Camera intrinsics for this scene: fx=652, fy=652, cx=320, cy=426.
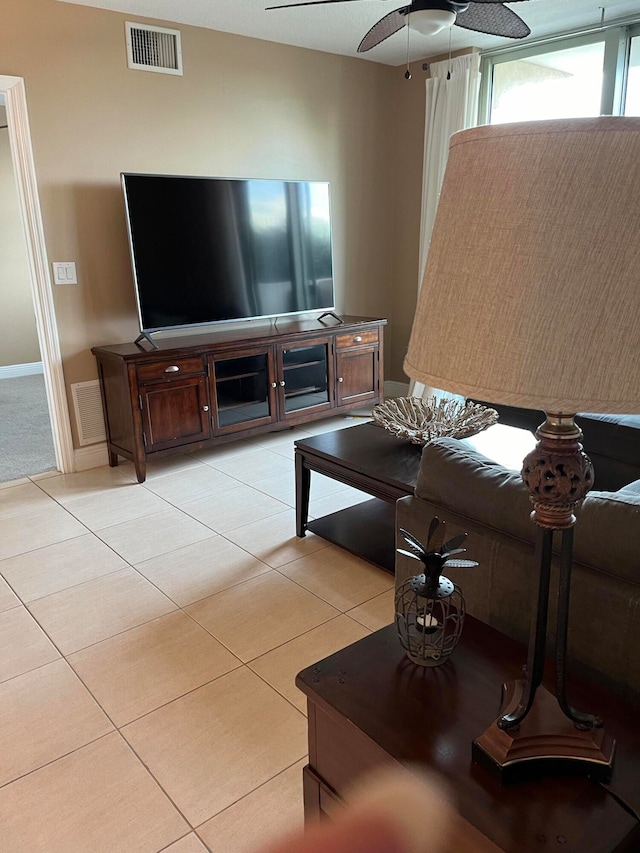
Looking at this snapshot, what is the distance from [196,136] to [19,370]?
382 cm

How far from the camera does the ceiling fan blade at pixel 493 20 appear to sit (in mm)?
2641

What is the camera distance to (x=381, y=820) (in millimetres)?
713

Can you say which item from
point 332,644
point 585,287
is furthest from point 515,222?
point 332,644

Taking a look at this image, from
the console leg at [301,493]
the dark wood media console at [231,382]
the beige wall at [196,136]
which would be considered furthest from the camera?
the dark wood media console at [231,382]

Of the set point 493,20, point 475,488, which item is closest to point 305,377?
point 493,20

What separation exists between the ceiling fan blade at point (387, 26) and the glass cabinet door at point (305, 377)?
6.16ft

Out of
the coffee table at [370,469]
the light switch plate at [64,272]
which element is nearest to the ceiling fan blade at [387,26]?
the coffee table at [370,469]

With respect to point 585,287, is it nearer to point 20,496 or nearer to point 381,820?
point 381,820

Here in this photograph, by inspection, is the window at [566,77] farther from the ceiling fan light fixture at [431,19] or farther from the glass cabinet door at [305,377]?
the glass cabinet door at [305,377]

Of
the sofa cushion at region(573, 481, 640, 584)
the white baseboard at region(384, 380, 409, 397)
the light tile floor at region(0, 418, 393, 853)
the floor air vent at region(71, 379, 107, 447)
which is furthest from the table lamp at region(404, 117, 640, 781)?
the white baseboard at region(384, 380, 409, 397)

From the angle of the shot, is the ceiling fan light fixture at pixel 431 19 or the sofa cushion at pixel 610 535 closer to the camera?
the sofa cushion at pixel 610 535

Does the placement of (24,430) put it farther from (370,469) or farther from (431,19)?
(431,19)

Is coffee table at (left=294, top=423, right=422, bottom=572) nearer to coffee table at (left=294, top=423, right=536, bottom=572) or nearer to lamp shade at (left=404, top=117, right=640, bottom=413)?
coffee table at (left=294, top=423, right=536, bottom=572)

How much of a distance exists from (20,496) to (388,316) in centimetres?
327
